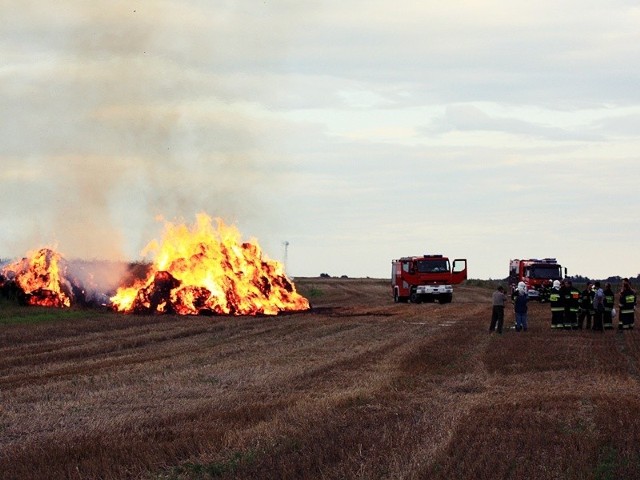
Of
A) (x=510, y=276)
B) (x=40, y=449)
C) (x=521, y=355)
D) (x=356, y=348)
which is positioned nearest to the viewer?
(x=40, y=449)

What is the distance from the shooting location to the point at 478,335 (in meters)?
32.5

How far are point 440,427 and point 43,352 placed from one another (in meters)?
15.3

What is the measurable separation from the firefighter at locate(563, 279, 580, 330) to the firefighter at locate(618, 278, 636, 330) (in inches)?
63.2

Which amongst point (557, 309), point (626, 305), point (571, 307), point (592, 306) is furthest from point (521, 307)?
point (626, 305)

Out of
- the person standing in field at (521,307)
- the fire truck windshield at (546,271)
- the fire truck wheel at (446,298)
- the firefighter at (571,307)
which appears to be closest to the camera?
the person standing in field at (521,307)

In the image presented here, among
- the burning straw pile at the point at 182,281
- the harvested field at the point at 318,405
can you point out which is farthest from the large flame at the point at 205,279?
the harvested field at the point at 318,405

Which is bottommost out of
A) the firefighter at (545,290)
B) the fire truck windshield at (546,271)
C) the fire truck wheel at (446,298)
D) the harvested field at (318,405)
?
the harvested field at (318,405)

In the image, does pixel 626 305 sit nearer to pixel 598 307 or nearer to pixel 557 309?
pixel 598 307

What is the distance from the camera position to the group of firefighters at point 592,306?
34.4 metres

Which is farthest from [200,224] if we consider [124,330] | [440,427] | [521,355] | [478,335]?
[440,427]

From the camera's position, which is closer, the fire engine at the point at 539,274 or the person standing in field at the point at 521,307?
the person standing in field at the point at 521,307

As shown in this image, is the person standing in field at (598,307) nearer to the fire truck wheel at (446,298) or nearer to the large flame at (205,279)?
the large flame at (205,279)

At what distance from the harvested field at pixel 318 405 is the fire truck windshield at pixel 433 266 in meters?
26.2

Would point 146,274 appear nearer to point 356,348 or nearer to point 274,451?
point 356,348
